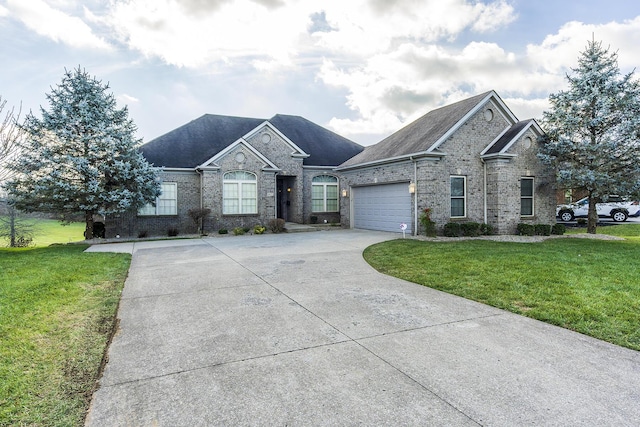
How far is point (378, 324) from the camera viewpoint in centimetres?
448

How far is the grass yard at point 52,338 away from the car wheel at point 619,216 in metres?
28.1

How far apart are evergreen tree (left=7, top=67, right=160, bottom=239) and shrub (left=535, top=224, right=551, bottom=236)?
1701 cm

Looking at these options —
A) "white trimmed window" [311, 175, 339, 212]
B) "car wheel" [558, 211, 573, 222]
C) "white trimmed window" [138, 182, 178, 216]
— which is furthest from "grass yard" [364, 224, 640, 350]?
"car wheel" [558, 211, 573, 222]

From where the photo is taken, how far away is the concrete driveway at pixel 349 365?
258cm

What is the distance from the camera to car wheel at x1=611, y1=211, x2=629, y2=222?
22.5 m

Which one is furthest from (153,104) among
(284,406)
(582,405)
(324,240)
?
(582,405)

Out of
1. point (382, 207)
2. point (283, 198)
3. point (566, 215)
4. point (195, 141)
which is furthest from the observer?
point (566, 215)

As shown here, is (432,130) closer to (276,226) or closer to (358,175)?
(358,175)

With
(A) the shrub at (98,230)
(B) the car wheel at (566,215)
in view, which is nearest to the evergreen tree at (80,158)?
(A) the shrub at (98,230)

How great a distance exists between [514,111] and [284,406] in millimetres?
17361

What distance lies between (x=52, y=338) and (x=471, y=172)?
14.9 m

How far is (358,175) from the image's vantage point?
59.0 ft

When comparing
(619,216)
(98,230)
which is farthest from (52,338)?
(619,216)

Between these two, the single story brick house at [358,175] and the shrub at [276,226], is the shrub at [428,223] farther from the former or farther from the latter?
the shrub at [276,226]
